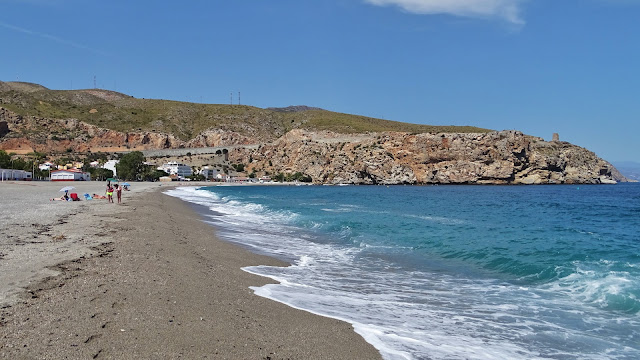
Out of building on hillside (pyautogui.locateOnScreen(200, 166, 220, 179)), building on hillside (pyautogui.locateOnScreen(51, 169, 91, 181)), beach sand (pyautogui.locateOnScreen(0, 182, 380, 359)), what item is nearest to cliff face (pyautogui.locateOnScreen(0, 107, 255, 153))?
building on hillside (pyautogui.locateOnScreen(200, 166, 220, 179))

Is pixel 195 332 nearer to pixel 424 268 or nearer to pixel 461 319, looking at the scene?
pixel 461 319

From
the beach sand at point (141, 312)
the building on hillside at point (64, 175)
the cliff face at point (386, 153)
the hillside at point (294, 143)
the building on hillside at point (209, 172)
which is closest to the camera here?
the beach sand at point (141, 312)

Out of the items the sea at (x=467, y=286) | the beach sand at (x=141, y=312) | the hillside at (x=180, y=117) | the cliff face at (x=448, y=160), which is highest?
the hillside at (x=180, y=117)

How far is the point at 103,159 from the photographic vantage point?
113m

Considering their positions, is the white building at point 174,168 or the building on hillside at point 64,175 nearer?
the building on hillside at point 64,175

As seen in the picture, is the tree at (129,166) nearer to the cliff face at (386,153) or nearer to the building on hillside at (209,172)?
the building on hillside at (209,172)

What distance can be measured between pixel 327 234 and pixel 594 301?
1187 cm

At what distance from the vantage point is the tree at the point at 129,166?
95.5 meters

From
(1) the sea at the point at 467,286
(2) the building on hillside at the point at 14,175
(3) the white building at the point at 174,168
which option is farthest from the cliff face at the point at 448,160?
(1) the sea at the point at 467,286

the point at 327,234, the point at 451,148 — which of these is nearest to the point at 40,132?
the point at 451,148

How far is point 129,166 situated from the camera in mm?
96188

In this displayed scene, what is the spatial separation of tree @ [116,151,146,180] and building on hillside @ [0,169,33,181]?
17.2 meters

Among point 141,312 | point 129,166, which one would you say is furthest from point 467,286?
point 129,166

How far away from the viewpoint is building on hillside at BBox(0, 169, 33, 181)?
69100mm
